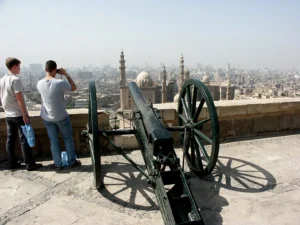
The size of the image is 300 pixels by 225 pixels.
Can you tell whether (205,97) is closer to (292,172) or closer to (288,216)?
(288,216)

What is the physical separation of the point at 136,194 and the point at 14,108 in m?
2.00

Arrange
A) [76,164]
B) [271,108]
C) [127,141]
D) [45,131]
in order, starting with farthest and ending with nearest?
[271,108], [127,141], [45,131], [76,164]

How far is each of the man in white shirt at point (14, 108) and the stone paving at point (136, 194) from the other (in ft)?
0.62

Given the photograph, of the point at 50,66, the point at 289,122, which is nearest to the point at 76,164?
the point at 50,66

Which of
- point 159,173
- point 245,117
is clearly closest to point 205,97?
point 159,173

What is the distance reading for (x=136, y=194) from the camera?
129 inches

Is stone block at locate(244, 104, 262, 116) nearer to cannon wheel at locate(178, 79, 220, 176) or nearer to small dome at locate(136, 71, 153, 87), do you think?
cannon wheel at locate(178, 79, 220, 176)

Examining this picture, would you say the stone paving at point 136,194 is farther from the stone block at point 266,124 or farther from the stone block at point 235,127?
the stone block at point 266,124

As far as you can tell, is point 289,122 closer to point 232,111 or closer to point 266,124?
point 266,124

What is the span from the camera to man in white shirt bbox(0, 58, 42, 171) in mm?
3646

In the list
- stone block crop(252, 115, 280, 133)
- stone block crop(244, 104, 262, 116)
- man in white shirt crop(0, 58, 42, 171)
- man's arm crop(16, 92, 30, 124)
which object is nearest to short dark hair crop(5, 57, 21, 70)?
man in white shirt crop(0, 58, 42, 171)

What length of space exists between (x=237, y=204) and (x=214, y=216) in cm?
37

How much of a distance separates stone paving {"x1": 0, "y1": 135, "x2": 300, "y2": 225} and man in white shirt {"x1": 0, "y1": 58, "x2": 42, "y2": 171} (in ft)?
0.62

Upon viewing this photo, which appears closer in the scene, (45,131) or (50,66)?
(50,66)
